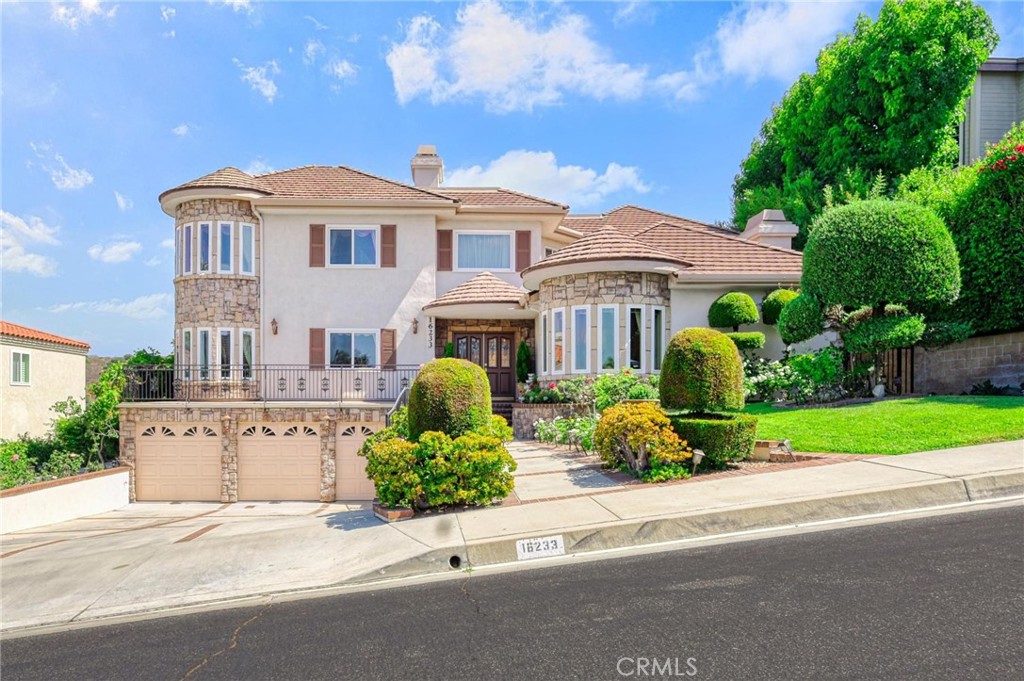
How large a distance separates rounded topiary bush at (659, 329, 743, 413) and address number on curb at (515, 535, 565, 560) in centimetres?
364

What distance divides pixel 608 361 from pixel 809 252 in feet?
17.4

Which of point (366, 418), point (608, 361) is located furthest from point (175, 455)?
point (608, 361)

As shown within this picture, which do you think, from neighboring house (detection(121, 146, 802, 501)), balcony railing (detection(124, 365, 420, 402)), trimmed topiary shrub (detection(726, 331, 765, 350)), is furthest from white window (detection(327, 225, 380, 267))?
trimmed topiary shrub (detection(726, 331, 765, 350))

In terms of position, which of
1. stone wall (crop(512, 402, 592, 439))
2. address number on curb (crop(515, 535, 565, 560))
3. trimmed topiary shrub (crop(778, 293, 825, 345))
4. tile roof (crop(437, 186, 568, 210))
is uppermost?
tile roof (crop(437, 186, 568, 210))

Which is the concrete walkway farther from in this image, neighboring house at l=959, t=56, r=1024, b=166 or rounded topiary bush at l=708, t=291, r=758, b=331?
neighboring house at l=959, t=56, r=1024, b=166

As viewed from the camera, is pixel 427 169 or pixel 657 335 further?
pixel 427 169

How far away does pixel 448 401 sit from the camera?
9.29 metres

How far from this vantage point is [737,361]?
9781 mm

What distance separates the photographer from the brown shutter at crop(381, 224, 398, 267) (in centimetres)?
1996

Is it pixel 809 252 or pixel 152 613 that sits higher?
pixel 809 252

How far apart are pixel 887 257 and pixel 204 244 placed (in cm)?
1835

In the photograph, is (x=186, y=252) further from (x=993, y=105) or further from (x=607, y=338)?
(x=993, y=105)

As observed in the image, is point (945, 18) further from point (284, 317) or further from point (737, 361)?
point (284, 317)

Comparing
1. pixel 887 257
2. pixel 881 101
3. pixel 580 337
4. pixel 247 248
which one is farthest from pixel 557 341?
pixel 881 101
